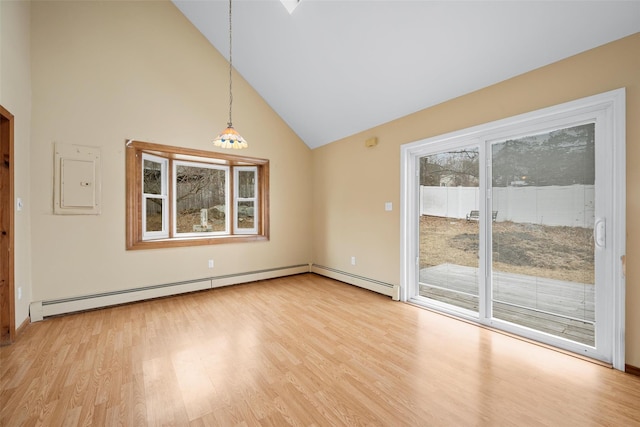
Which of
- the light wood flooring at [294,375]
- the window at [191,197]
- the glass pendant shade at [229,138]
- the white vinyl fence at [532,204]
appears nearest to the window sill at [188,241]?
the window at [191,197]

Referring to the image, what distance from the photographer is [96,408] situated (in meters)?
1.69

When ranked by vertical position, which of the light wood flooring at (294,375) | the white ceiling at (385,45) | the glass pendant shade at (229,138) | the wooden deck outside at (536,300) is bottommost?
the light wood flooring at (294,375)

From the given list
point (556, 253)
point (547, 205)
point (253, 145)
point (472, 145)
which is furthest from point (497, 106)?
point (253, 145)

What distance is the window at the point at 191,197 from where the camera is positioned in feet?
12.5

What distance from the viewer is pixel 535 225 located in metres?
2.64

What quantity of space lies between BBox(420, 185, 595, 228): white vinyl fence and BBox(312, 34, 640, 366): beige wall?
0.32 m

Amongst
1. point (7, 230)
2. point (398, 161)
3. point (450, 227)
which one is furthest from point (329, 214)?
point (7, 230)

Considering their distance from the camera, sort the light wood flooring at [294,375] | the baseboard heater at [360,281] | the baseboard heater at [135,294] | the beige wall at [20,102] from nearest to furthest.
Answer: the light wood flooring at [294,375]
the beige wall at [20,102]
the baseboard heater at [135,294]
the baseboard heater at [360,281]

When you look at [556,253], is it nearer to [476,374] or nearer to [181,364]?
[476,374]

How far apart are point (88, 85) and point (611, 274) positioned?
5765 millimetres

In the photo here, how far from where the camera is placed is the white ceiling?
7.17 feet

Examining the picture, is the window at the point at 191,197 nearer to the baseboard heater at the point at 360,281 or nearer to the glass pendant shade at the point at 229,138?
the baseboard heater at the point at 360,281

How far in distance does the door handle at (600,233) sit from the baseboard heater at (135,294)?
167 inches

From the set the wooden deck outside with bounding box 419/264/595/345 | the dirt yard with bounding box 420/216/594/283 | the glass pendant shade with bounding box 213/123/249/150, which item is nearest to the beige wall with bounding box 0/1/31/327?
the glass pendant shade with bounding box 213/123/249/150
